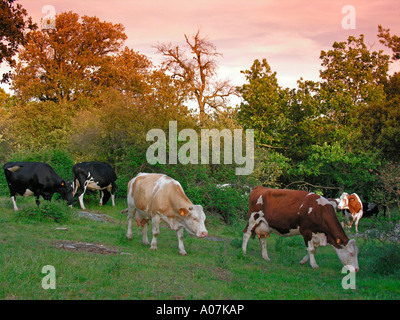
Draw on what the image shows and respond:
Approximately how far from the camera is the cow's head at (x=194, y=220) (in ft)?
35.5

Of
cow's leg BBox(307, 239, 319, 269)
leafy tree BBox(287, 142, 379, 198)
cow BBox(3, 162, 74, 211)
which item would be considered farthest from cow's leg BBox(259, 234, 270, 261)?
→ leafy tree BBox(287, 142, 379, 198)

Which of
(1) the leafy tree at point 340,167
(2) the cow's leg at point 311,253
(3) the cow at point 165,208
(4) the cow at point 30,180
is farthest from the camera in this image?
(1) the leafy tree at point 340,167

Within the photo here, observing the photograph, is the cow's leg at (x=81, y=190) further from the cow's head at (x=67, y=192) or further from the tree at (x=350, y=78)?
the tree at (x=350, y=78)

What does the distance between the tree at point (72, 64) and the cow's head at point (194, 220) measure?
29.9m

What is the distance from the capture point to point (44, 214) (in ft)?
45.5

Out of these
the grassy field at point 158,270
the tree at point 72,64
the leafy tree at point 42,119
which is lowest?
the grassy field at point 158,270

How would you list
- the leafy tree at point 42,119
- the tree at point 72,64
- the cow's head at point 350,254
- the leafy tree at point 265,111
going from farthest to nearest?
the tree at point 72,64 → the leafy tree at point 42,119 → the leafy tree at point 265,111 → the cow's head at point 350,254

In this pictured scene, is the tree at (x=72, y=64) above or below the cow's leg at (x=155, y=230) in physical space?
above

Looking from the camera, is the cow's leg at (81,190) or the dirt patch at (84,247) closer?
the dirt patch at (84,247)

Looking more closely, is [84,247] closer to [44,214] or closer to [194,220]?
[194,220]

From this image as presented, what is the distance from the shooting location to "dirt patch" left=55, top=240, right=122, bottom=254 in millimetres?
10000

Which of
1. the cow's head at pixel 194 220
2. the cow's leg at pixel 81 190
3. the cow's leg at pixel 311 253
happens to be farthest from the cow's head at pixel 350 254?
the cow's leg at pixel 81 190

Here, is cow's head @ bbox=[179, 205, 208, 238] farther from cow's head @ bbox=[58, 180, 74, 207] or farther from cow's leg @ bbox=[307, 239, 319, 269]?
cow's head @ bbox=[58, 180, 74, 207]
